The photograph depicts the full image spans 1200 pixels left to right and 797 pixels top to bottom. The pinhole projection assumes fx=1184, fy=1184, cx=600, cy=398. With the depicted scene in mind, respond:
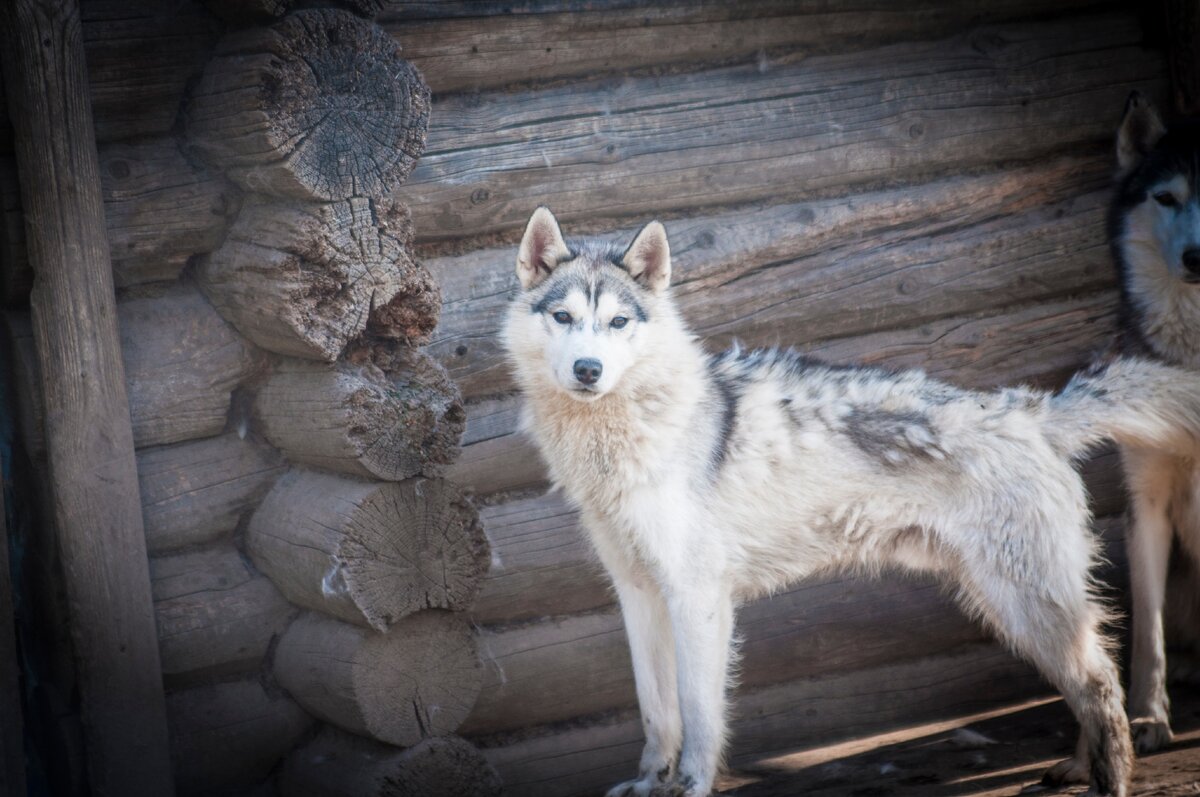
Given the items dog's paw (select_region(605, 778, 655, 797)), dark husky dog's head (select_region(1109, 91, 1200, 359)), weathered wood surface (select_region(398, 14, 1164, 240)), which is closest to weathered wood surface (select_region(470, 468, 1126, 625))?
dog's paw (select_region(605, 778, 655, 797))

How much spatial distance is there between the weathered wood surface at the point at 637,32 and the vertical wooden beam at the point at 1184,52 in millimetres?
572

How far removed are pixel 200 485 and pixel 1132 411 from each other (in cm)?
359

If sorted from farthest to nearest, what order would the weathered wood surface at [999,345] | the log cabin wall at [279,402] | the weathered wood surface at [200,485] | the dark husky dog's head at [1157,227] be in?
1. the weathered wood surface at [999,345]
2. the dark husky dog's head at [1157,227]
3. the weathered wood surface at [200,485]
4. the log cabin wall at [279,402]

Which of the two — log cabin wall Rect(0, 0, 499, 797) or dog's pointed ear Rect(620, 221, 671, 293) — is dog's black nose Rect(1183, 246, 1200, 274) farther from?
log cabin wall Rect(0, 0, 499, 797)

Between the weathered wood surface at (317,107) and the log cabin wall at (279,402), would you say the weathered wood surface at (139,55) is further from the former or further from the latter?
the weathered wood surface at (317,107)

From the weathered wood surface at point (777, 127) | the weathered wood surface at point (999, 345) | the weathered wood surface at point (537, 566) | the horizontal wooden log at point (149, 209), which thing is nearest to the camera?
the horizontal wooden log at point (149, 209)

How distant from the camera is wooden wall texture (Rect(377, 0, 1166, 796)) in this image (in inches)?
208

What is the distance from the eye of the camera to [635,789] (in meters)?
4.52

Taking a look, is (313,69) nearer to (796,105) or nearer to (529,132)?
(529,132)

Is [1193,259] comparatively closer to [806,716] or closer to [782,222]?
[782,222]

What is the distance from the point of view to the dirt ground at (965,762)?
464 cm

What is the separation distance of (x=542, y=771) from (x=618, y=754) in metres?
0.39

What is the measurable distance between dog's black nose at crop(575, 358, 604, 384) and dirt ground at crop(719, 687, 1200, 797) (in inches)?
74.6

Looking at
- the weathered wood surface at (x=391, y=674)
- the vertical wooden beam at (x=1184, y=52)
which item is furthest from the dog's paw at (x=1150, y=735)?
the vertical wooden beam at (x=1184, y=52)
